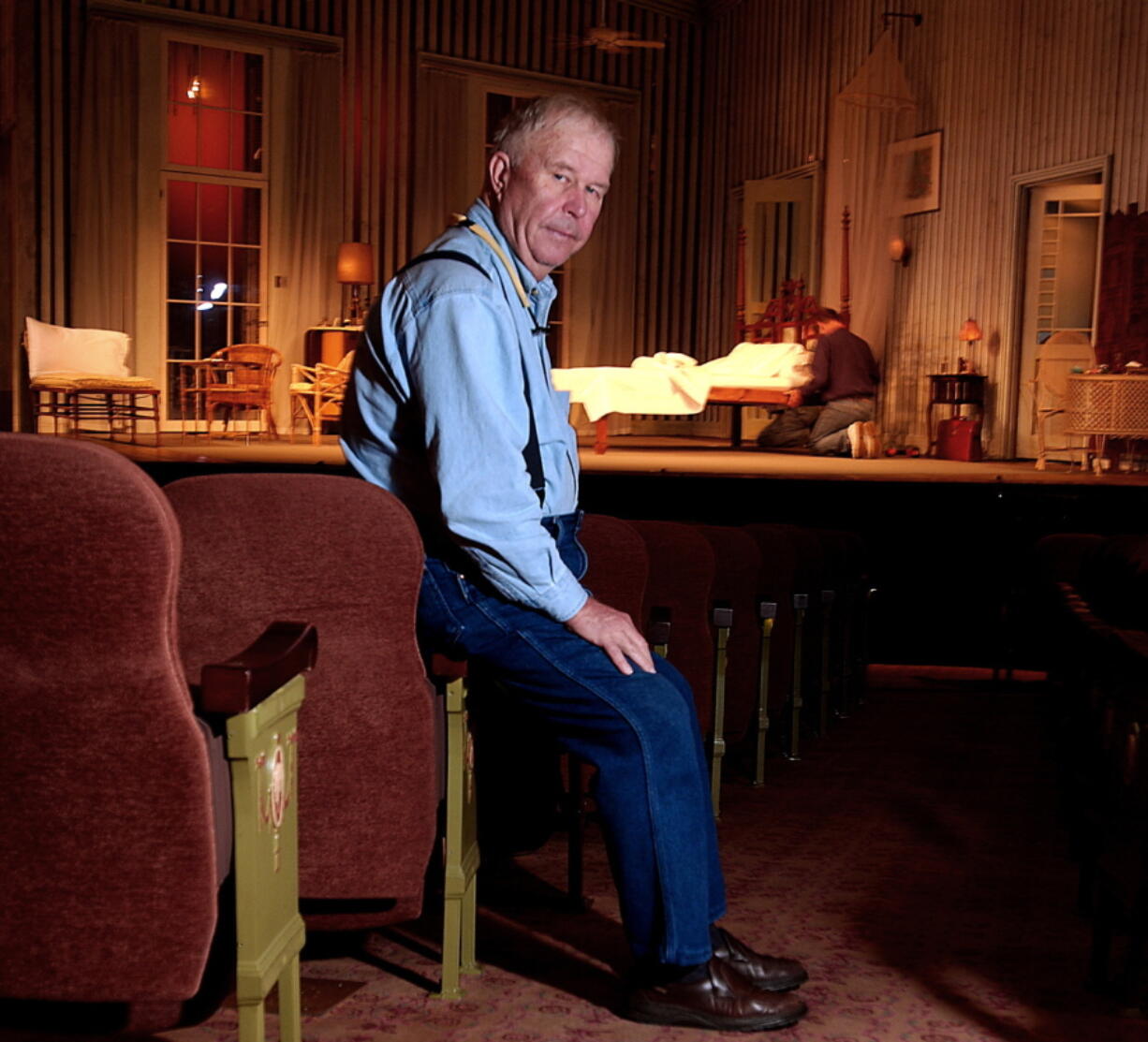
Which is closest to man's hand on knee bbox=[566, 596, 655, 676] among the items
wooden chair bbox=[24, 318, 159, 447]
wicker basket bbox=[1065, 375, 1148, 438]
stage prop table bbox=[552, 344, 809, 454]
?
stage prop table bbox=[552, 344, 809, 454]

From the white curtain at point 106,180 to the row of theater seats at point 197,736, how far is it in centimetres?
804

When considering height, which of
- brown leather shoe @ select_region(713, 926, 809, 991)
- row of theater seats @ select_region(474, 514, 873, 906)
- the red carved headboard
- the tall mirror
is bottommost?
brown leather shoe @ select_region(713, 926, 809, 991)

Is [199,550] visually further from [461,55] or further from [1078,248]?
[461,55]

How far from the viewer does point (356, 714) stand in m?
1.46

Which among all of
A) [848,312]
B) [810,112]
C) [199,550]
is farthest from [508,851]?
[810,112]

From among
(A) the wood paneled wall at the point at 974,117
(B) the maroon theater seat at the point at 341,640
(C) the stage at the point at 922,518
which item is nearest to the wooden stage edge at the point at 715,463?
(C) the stage at the point at 922,518

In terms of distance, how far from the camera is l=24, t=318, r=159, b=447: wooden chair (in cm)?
753

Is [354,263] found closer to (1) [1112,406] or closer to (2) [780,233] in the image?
(2) [780,233]

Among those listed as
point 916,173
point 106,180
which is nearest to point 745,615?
point 916,173

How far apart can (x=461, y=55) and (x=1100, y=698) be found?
913 cm

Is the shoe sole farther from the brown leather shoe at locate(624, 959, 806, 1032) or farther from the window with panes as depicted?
the window with panes

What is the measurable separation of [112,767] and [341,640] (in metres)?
0.37

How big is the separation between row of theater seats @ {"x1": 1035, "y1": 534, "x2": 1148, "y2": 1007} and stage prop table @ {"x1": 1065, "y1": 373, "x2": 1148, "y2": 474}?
14.9ft

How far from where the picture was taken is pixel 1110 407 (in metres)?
6.76
